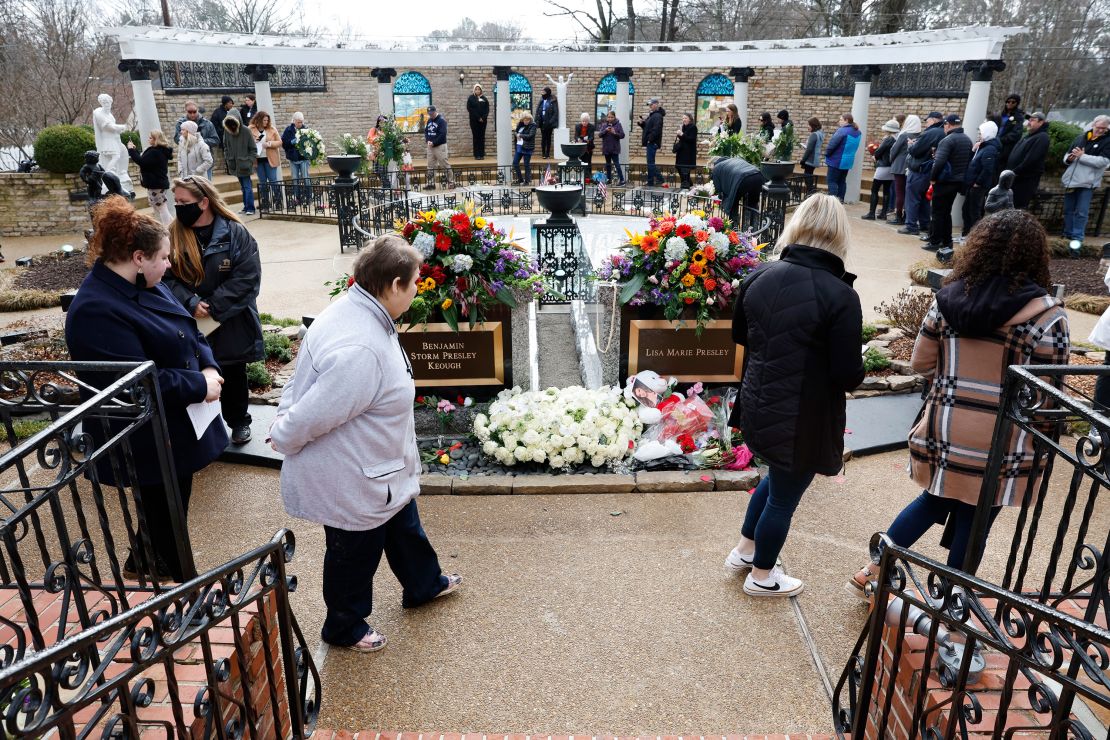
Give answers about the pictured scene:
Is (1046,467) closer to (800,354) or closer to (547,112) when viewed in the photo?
(800,354)

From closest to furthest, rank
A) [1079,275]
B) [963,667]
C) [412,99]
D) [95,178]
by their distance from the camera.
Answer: [963,667]
[95,178]
[1079,275]
[412,99]

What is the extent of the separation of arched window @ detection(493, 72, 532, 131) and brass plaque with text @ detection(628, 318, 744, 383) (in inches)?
780

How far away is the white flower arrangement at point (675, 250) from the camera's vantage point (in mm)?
5027

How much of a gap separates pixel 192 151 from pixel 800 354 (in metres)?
11.5

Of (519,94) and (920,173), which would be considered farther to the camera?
(519,94)

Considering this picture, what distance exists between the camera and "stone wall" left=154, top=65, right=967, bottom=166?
20.0 m

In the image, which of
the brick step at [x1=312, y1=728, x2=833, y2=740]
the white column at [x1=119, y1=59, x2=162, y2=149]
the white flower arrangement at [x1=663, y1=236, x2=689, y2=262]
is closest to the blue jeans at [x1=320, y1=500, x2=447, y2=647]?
the brick step at [x1=312, y1=728, x2=833, y2=740]

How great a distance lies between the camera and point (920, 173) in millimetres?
11719

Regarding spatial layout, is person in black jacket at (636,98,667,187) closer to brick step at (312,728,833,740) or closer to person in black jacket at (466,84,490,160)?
person in black jacket at (466,84,490,160)

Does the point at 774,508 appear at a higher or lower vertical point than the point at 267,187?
lower

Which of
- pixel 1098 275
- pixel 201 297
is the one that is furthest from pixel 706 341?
Answer: pixel 1098 275

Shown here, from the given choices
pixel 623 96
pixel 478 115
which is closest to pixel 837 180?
pixel 623 96

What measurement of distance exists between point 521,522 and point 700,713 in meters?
1.60

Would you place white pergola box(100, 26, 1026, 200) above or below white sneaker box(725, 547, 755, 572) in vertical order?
above
